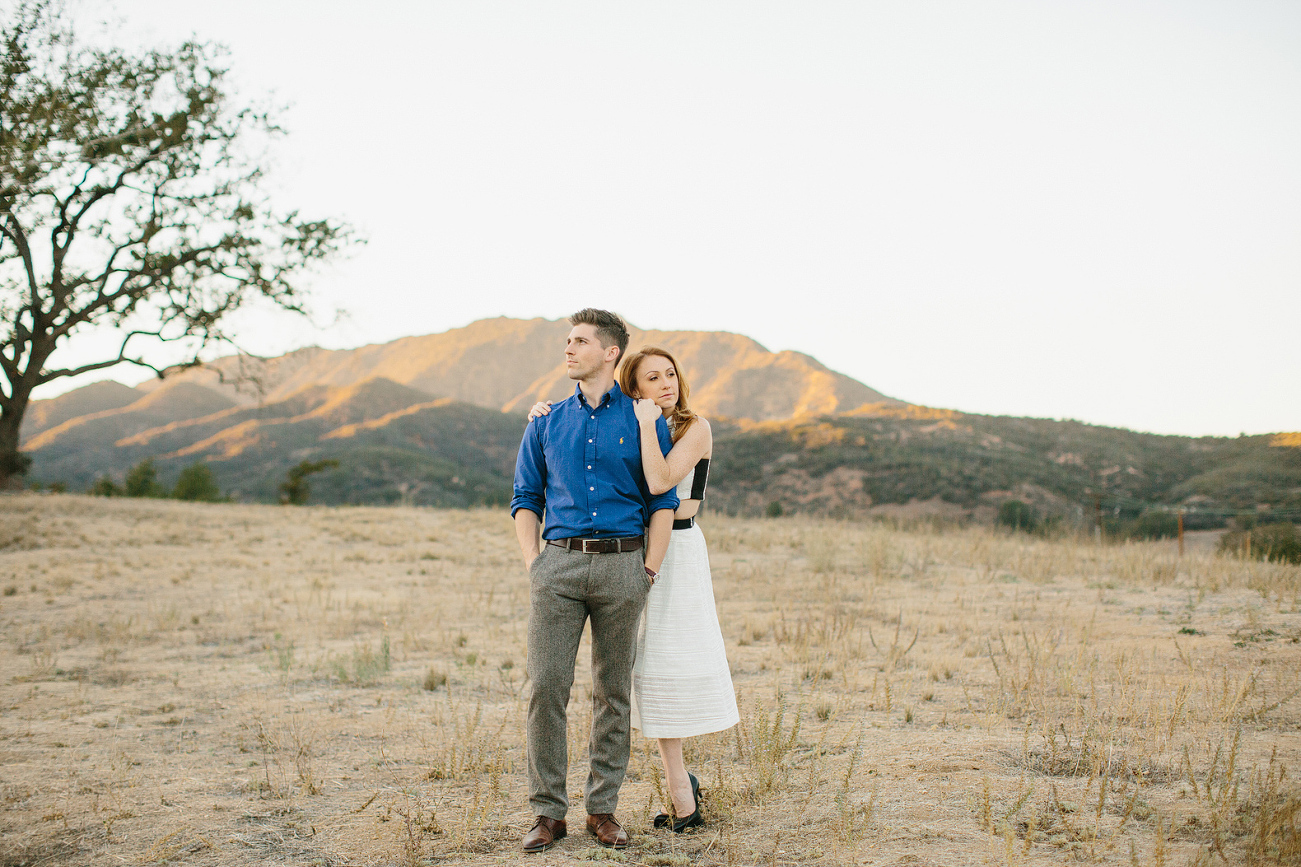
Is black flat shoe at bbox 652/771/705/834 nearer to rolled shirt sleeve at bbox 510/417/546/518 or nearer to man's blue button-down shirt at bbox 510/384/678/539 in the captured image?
man's blue button-down shirt at bbox 510/384/678/539

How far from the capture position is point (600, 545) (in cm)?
321

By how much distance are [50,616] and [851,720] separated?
9517 mm

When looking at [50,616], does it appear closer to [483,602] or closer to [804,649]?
[483,602]

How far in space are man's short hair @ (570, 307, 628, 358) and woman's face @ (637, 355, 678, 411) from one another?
14 cm

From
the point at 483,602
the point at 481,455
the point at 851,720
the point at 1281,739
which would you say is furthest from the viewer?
the point at 481,455

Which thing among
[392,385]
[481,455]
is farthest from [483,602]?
[392,385]

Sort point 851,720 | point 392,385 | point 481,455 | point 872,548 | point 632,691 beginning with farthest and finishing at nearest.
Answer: point 392,385
point 481,455
point 872,548
point 851,720
point 632,691

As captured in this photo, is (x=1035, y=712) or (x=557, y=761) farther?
(x=1035, y=712)

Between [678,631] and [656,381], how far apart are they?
3.58 ft

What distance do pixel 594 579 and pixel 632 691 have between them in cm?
61

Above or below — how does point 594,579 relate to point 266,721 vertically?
above

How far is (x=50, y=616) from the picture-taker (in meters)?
9.38

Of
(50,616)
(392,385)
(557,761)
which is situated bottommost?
(50,616)

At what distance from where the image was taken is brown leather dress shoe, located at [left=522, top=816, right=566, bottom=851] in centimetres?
323
